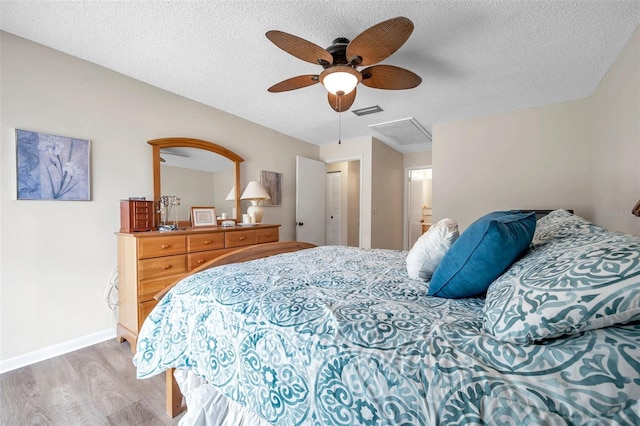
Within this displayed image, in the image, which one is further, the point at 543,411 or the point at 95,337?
the point at 95,337

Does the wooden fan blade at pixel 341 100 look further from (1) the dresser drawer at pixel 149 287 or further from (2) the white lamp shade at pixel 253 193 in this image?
(1) the dresser drawer at pixel 149 287

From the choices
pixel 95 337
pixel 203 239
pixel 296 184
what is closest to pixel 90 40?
pixel 203 239

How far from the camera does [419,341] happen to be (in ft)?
2.35

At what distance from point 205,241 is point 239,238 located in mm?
426

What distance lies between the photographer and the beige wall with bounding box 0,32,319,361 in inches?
73.7

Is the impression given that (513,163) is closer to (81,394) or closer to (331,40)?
(331,40)

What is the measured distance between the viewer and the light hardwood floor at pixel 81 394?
4.58 ft

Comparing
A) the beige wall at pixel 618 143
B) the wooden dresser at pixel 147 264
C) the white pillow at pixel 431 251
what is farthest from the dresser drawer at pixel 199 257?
the beige wall at pixel 618 143

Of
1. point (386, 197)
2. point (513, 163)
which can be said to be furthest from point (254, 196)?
point (513, 163)

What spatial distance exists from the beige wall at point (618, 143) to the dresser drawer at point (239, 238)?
3257 millimetres

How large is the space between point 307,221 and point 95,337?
9.69 ft

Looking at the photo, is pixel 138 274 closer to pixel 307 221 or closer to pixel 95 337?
pixel 95 337

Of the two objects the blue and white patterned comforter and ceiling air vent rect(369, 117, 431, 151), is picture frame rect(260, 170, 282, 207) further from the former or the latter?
the blue and white patterned comforter

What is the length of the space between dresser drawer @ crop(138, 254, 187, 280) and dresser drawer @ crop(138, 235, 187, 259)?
4 centimetres
